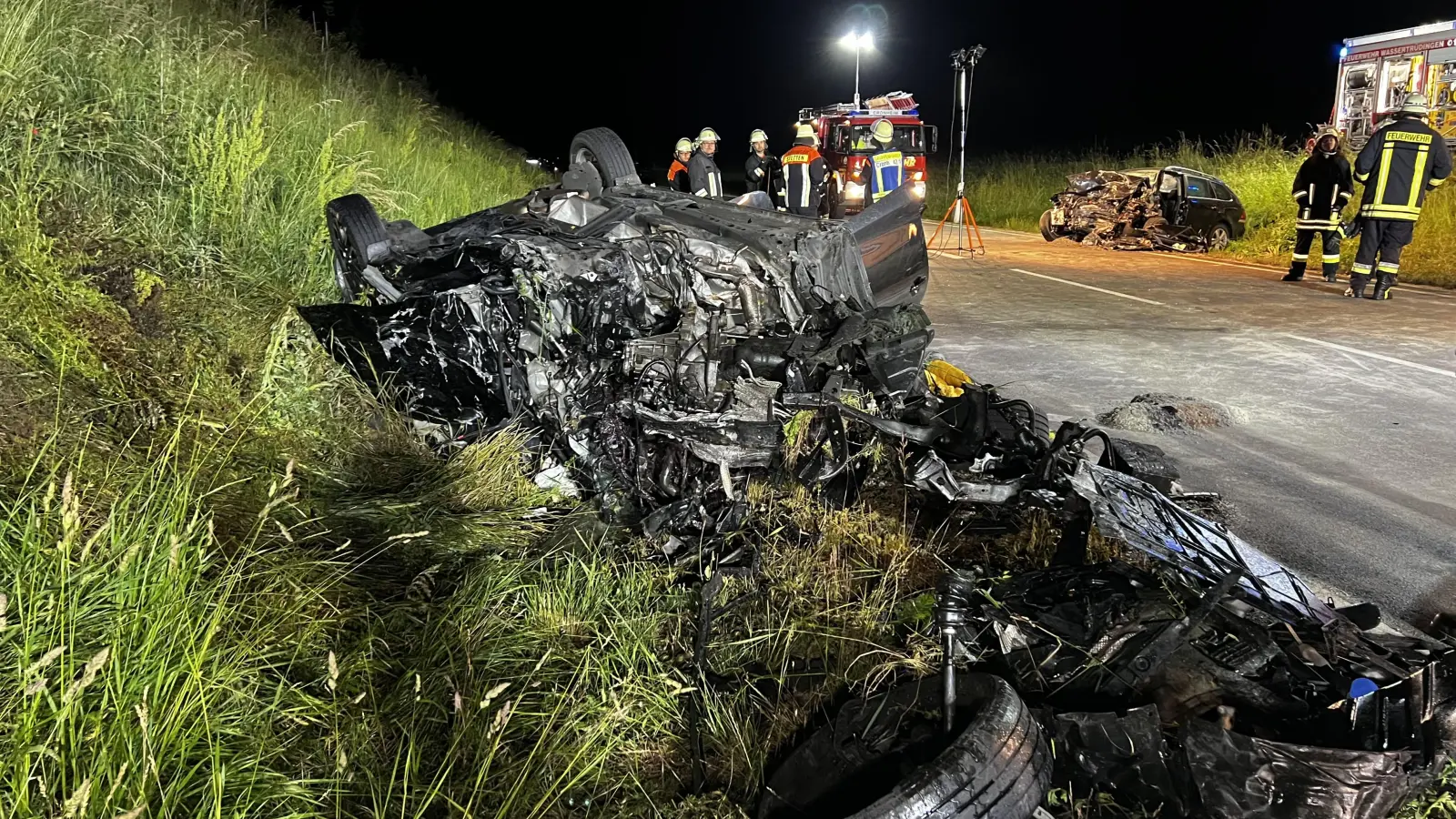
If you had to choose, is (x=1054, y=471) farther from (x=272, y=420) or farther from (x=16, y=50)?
(x=16, y=50)

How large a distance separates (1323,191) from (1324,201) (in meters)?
0.11

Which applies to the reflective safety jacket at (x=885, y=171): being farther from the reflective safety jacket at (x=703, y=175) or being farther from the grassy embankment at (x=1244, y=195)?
the grassy embankment at (x=1244, y=195)

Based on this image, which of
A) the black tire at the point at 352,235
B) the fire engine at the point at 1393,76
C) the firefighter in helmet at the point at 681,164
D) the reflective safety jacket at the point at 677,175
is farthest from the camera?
Answer: the fire engine at the point at 1393,76

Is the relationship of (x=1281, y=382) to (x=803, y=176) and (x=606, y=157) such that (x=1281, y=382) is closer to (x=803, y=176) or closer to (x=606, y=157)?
(x=606, y=157)

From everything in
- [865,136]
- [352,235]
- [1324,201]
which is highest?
[865,136]

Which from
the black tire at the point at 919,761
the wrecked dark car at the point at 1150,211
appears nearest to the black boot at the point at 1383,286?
the wrecked dark car at the point at 1150,211

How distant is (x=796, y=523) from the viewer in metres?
3.17

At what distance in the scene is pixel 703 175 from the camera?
939 centimetres

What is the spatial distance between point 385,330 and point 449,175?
5.42m

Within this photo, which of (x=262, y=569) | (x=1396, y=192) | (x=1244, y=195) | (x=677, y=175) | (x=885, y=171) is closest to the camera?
(x=262, y=569)

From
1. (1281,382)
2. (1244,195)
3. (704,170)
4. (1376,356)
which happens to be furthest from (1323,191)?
(704,170)

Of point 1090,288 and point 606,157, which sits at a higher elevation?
point 606,157

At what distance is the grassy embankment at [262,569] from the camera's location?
1.63 metres

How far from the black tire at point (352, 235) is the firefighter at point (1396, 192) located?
871cm
